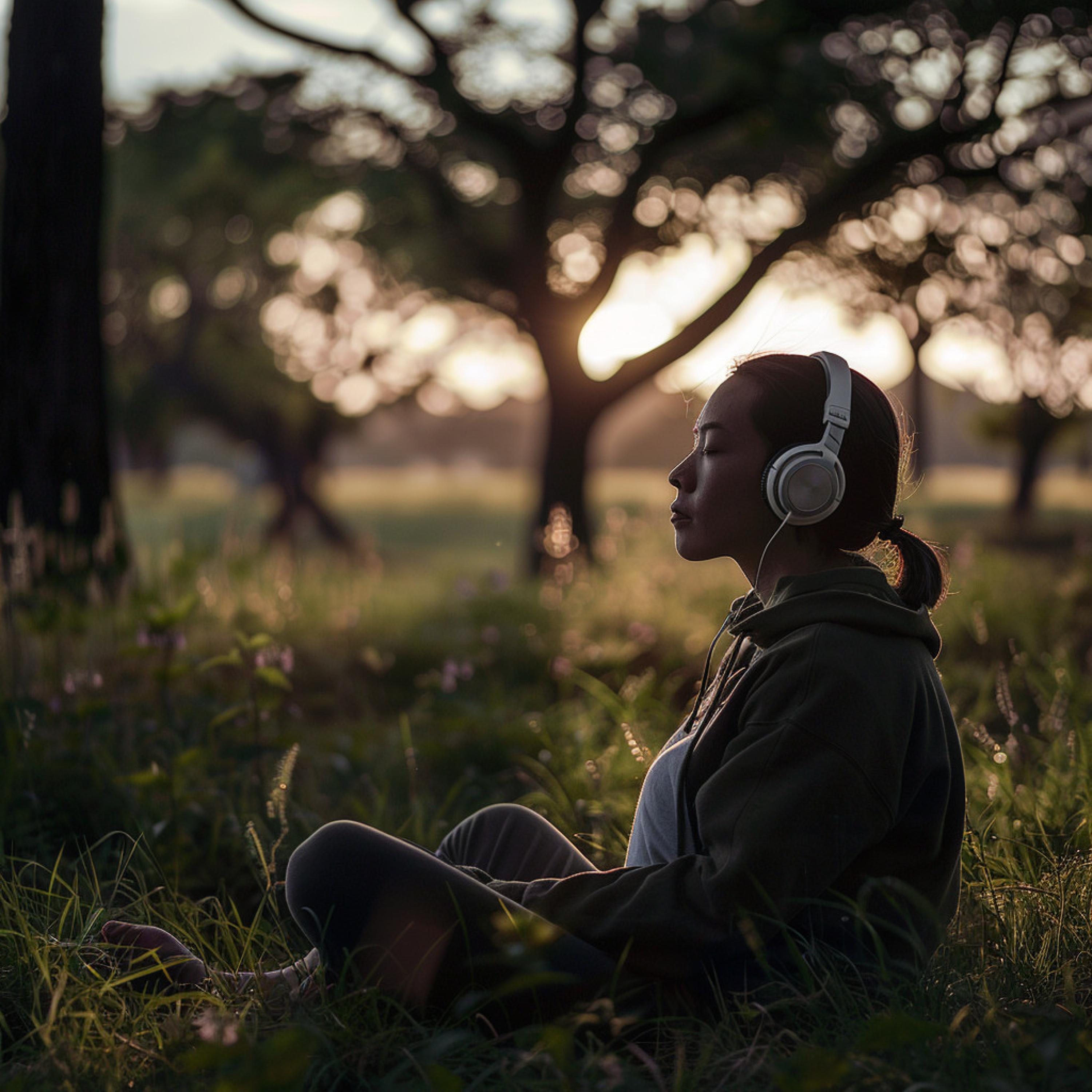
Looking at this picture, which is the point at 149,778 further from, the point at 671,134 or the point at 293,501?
the point at 293,501

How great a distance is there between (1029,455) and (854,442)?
18.5 metres

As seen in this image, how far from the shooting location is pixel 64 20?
4922 mm

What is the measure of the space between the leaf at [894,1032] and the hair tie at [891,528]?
0.85 meters

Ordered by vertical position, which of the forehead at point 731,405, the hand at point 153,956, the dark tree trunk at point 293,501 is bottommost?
the dark tree trunk at point 293,501

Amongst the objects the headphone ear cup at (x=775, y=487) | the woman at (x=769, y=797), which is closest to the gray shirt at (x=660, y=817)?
the woman at (x=769, y=797)

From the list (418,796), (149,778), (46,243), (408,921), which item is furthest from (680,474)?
(46,243)

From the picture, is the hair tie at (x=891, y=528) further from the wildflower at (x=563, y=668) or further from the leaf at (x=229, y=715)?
the wildflower at (x=563, y=668)

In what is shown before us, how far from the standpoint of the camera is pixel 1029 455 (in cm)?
1855

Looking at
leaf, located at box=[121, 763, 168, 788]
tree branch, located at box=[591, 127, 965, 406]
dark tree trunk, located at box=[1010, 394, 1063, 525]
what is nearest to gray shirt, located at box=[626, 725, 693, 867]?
leaf, located at box=[121, 763, 168, 788]

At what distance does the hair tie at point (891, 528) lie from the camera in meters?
1.97

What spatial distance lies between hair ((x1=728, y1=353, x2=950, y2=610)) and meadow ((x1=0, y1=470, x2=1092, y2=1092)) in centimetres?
76

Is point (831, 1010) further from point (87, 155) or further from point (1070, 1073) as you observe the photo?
point (87, 155)

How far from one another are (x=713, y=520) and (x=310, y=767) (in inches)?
90.8

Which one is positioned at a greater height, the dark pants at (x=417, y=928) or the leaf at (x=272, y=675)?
the leaf at (x=272, y=675)
